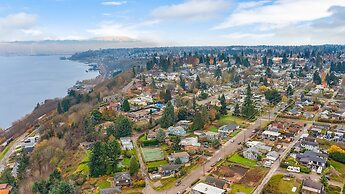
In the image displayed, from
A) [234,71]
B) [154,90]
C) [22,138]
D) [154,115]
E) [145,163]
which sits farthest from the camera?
[234,71]

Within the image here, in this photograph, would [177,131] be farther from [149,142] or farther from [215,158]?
[215,158]

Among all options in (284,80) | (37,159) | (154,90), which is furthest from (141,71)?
(37,159)

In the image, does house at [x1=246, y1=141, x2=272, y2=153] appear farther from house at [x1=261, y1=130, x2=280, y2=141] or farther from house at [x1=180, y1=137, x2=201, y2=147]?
house at [x1=180, y1=137, x2=201, y2=147]

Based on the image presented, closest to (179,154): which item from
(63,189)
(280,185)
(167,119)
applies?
(280,185)

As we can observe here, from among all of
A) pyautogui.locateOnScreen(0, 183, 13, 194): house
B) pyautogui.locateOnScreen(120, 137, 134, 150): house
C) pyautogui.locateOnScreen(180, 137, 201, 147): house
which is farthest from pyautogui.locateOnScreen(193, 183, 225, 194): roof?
pyautogui.locateOnScreen(0, 183, 13, 194): house

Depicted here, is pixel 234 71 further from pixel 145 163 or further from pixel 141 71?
pixel 145 163

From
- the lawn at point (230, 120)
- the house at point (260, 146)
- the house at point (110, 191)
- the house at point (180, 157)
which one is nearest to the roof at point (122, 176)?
the house at point (110, 191)

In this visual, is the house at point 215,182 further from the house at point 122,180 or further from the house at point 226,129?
the house at point 226,129
